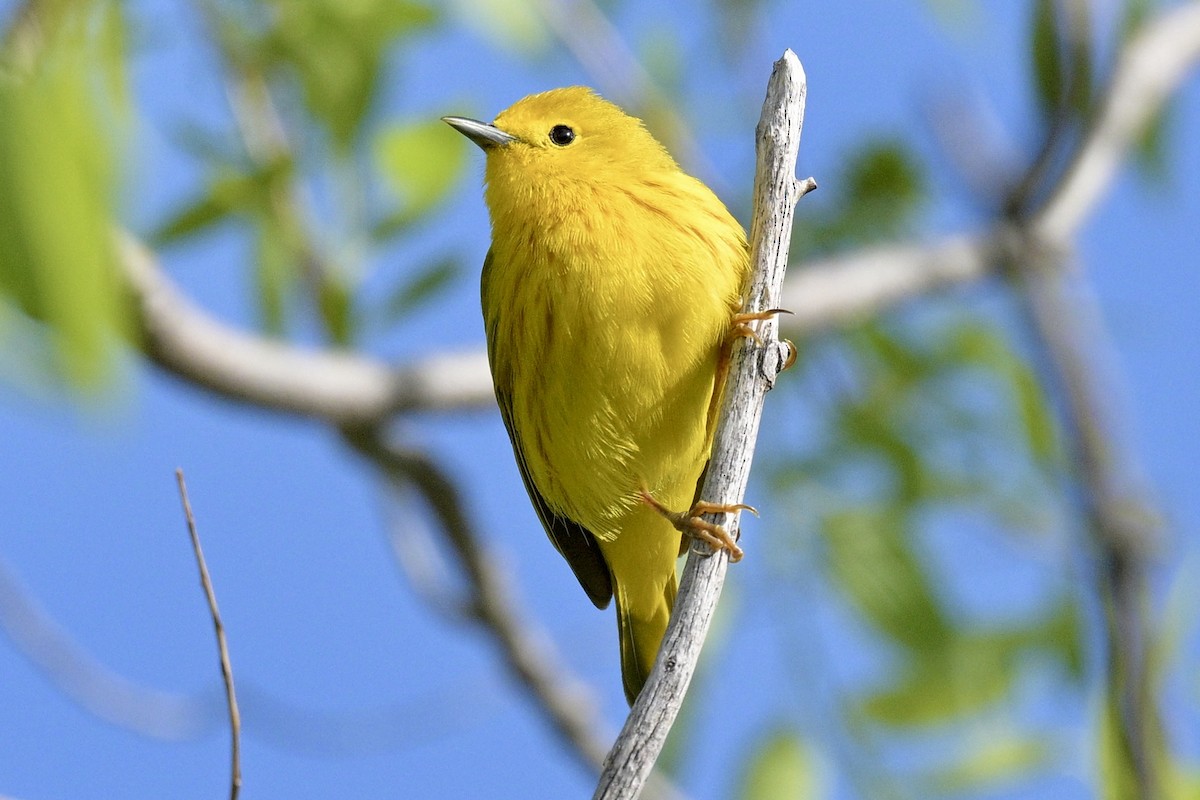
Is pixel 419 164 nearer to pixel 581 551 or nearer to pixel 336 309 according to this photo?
pixel 336 309

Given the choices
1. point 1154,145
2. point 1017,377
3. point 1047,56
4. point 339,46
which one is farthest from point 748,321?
point 1154,145

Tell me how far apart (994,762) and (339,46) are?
236 centimetres

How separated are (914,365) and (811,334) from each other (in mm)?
350

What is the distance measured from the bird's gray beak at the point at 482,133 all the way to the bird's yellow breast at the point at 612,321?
0.14m

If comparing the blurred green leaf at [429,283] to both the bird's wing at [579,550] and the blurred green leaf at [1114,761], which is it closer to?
the bird's wing at [579,550]

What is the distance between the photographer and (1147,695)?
8.75ft

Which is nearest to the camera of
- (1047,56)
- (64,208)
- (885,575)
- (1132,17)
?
(64,208)

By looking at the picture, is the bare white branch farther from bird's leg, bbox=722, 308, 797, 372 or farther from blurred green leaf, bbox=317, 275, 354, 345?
bird's leg, bbox=722, 308, 797, 372

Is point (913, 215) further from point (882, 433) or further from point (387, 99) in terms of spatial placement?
point (387, 99)

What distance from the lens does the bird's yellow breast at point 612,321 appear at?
300 cm

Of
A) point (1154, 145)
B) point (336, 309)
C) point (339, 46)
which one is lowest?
point (336, 309)

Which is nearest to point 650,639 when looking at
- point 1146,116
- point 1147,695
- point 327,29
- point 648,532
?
point 648,532

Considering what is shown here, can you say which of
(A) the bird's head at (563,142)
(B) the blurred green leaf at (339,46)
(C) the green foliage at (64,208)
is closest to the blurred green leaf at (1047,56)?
(A) the bird's head at (563,142)

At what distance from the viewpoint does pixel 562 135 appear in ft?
11.8
